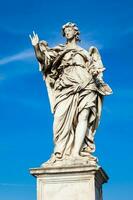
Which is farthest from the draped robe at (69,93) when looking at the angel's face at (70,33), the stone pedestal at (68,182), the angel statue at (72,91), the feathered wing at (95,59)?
the stone pedestal at (68,182)

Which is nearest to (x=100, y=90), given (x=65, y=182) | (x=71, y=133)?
(x=71, y=133)

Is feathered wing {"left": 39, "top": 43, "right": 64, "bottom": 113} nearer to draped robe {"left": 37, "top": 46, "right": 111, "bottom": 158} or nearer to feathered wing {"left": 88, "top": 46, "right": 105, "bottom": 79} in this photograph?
draped robe {"left": 37, "top": 46, "right": 111, "bottom": 158}

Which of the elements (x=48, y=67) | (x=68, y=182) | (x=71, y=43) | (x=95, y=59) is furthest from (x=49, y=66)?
(x=68, y=182)

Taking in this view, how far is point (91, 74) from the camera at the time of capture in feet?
52.7

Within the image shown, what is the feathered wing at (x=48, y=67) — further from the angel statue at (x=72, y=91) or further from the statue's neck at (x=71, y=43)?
the statue's neck at (x=71, y=43)

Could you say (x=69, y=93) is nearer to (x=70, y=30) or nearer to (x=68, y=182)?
(x=70, y=30)

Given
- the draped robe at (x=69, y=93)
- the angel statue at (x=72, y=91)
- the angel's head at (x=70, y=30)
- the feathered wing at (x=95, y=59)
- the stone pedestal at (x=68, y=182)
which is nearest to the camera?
the stone pedestal at (x=68, y=182)

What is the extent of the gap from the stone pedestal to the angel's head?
429 cm

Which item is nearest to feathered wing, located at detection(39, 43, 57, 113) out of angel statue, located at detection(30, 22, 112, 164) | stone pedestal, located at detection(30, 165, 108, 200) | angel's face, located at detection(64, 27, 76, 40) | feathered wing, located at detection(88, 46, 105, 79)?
angel statue, located at detection(30, 22, 112, 164)

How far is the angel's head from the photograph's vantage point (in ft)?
54.7

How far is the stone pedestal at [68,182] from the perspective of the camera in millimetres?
14609

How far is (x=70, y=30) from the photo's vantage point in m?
16.7

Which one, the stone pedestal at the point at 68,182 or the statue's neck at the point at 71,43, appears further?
the statue's neck at the point at 71,43

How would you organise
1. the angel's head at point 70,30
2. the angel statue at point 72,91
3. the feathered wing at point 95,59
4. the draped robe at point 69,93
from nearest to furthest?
1. the angel statue at point 72,91
2. the draped robe at point 69,93
3. the feathered wing at point 95,59
4. the angel's head at point 70,30
